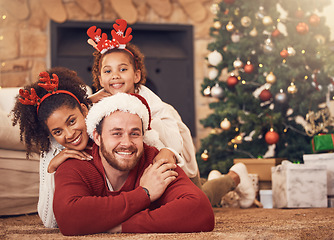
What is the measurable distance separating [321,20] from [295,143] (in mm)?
940

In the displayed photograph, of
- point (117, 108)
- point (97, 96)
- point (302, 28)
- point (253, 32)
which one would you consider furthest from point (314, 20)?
point (117, 108)

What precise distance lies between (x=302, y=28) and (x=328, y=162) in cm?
106

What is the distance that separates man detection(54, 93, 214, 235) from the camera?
1359mm

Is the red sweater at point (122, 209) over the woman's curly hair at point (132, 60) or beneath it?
beneath

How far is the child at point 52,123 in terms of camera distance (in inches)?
62.9

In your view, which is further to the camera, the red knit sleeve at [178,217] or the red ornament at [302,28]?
the red ornament at [302,28]

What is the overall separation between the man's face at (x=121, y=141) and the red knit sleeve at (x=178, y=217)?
0.17 meters

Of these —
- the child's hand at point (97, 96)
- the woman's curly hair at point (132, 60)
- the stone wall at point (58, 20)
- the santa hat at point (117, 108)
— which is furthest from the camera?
the stone wall at point (58, 20)

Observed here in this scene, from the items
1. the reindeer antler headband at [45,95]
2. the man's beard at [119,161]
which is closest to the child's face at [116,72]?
the reindeer antler headband at [45,95]

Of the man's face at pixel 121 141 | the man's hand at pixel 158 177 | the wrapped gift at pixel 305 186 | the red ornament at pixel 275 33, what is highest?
the red ornament at pixel 275 33

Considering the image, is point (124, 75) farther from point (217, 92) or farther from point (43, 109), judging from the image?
A: point (217, 92)

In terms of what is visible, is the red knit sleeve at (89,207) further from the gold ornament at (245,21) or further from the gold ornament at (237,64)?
the gold ornament at (245,21)

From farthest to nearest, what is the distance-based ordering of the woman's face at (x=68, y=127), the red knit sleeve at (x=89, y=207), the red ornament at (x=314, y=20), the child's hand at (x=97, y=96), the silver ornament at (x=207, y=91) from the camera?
1. the silver ornament at (x=207, y=91)
2. the red ornament at (x=314, y=20)
3. the child's hand at (x=97, y=96)
4. the woman's face at (x=68, y=127)
5. the red knit sleeve at (x=89, y=207)

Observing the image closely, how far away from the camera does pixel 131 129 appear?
1458mm
